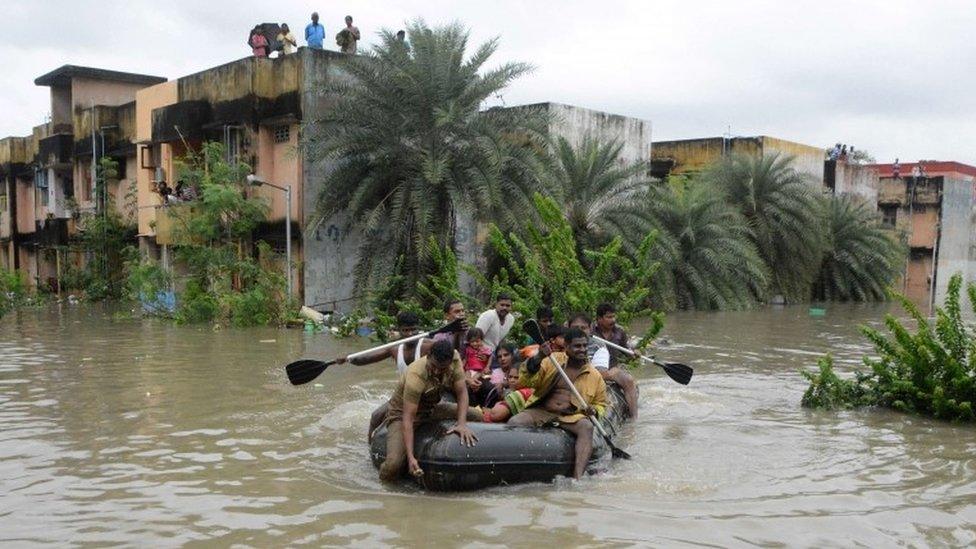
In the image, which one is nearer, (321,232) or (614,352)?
(614,352)

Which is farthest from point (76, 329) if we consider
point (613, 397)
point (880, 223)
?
point (880, 223)

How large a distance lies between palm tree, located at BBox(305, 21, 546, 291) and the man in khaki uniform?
11.3 meters

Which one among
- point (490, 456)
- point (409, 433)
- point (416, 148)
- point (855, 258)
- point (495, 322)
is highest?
point (416, 148)

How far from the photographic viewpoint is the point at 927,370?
986 cm

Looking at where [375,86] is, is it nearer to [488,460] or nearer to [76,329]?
[76,329]

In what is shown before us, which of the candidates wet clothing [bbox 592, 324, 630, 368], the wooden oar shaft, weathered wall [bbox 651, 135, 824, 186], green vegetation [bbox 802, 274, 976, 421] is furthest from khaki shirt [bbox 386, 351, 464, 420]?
weathered wall [bbox 651, 135, 824, 186]

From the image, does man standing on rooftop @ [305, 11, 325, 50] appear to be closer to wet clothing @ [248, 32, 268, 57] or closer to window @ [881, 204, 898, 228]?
wet clothing @ [248, 32, 268, 57]

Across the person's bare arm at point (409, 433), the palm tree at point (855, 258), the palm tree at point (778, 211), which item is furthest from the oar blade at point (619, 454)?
the palm tree at point (855, 258)

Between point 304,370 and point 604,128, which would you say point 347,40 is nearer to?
point 604,128

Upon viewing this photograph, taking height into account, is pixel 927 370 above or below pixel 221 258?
below

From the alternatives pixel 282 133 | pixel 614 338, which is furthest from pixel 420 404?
pixel 282 133

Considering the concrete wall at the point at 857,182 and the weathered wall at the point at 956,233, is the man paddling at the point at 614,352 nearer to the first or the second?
the concrete wall at the point at 857,182

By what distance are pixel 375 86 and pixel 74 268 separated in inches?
647

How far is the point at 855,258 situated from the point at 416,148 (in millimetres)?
18642
